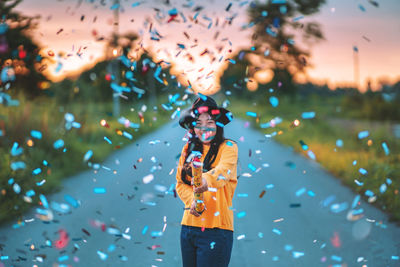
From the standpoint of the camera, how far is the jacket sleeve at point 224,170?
2381 mm

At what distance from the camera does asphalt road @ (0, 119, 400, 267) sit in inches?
174

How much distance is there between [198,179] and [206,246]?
1.58 feet

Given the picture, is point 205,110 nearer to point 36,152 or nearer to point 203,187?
point 203,187

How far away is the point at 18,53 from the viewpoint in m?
11.4

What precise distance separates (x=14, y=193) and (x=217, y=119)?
4.89 m

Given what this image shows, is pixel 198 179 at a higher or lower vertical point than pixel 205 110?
lower

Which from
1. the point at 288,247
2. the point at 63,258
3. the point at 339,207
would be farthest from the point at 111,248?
the point at 339,207

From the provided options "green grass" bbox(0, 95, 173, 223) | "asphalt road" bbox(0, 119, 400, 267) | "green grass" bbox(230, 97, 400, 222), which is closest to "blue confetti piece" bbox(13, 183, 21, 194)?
"green grass" bbox(0, 95, 173, 223)

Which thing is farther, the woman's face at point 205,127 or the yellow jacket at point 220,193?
the woman's face at point 205,127

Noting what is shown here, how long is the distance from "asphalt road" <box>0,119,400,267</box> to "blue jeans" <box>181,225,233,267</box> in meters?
0.73

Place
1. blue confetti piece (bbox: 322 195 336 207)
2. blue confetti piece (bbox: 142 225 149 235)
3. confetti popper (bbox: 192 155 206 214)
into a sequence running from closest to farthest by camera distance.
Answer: confetti popper (bbox: 192 155 206 214), blue confetti piece (bbox: 142 225 149 235), blue confetti piece (bbox: 322 195 336 207)

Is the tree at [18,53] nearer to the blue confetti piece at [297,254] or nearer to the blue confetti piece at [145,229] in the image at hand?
the blue confetti piece at [145,229]

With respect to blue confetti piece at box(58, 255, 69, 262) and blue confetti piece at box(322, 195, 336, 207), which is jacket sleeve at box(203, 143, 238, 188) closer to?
blue confetti piece at box(58, 255, 69, 262)

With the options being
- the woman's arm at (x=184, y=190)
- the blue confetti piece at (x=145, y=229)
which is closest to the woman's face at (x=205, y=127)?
the woman's arm at (x=184, y=190)
